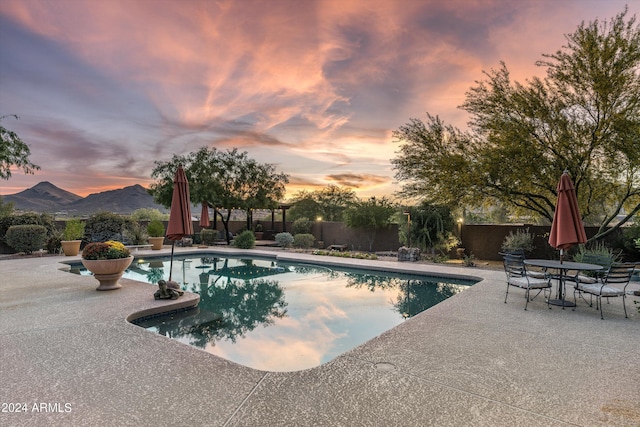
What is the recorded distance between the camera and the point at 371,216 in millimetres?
16391

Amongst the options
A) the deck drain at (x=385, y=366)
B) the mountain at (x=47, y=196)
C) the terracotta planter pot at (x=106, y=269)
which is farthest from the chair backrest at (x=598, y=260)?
the mountain at (x=47, y=196)

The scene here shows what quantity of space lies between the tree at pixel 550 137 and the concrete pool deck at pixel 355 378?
267 inches

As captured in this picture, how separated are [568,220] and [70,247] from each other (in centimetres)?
1479

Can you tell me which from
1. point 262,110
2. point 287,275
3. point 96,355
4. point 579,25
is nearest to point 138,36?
point 262,110

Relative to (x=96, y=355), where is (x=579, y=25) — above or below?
above

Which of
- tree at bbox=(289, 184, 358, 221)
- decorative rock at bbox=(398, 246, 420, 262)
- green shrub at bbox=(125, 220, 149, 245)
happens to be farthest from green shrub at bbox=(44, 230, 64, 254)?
tree at bbox=(289, 184, 358, 221)

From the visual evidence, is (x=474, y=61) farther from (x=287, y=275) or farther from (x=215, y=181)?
(x=215, y=181)

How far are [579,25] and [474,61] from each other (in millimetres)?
2835

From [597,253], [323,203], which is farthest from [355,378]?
[323,203]

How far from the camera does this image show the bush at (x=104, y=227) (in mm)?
15156

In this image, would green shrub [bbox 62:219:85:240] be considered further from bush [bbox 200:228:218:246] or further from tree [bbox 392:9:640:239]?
tree [bbox 392:9:640:239]

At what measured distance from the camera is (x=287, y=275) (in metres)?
10.4

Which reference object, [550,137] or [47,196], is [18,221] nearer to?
[550,137]

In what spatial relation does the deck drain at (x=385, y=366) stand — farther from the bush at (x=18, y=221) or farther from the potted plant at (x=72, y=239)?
the bush at (x=18, y=221)
